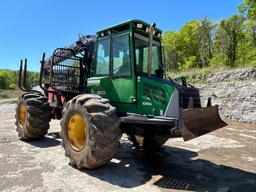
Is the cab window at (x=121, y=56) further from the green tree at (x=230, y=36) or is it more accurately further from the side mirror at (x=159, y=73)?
the green tree at (x=230, y=36)

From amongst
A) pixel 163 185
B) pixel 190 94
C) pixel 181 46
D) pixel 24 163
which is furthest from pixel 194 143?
pixel 181 46

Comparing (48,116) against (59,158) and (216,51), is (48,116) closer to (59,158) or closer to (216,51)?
(59,158)

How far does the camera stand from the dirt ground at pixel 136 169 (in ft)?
14.6

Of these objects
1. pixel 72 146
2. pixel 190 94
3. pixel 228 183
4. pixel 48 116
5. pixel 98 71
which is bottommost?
pixel 228 183

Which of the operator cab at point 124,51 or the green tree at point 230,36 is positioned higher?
the green tree at point 230,36

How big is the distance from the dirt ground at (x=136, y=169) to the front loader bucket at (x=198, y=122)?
86cm

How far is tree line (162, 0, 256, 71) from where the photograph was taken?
3378 cm

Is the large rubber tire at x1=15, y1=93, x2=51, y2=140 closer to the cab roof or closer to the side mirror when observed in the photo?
the cab roof

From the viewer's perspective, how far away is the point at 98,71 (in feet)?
19.9

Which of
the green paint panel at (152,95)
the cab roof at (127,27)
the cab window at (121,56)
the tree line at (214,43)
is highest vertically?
the tree line at (214,43)

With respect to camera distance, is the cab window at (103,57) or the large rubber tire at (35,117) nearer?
the cab window at (103,57)

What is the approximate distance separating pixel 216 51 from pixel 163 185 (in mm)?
37463

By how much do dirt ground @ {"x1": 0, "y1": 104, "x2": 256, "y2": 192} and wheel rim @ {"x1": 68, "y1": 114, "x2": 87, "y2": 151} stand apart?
46cm

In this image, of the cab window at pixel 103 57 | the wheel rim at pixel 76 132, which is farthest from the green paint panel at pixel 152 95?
the wheel rim at pixel 76 132
